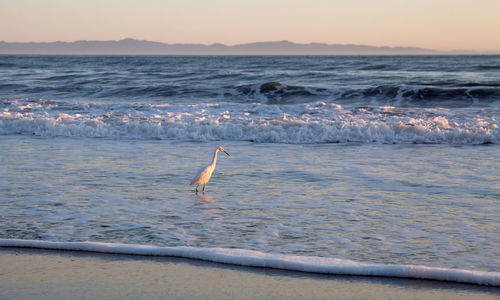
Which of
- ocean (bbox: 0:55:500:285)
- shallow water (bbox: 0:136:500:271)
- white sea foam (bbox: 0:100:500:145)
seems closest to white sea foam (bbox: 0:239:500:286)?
ocean (bbox: 0:55:500:285)

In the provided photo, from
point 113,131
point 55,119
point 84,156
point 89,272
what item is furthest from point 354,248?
point 55,119

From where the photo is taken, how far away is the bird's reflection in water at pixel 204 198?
6.97m

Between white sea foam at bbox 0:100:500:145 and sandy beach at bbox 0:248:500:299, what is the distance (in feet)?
28.1

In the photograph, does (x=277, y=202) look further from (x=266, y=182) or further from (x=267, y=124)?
(x=267, y=124)

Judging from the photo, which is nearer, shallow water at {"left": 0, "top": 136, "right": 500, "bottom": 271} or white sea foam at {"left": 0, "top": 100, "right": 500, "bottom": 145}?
shallow water at {"left": 0, "top": 136, "right": 500, "bottom": 271}

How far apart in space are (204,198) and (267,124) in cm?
708

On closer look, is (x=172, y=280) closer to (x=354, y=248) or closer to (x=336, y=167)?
(x=354, y=248)

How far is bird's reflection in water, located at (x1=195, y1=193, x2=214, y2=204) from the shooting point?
6.97m

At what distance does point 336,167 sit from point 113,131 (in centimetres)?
684

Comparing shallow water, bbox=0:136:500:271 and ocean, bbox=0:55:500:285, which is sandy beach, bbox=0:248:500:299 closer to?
ocean, bbox=0:55:500:285

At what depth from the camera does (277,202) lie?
6.82m

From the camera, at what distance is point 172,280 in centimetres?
430

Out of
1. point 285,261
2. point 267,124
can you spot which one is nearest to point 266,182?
point 285,261

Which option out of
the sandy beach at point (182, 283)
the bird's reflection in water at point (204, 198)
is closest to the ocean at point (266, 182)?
the bird's reflection in water at point (204, 198)
